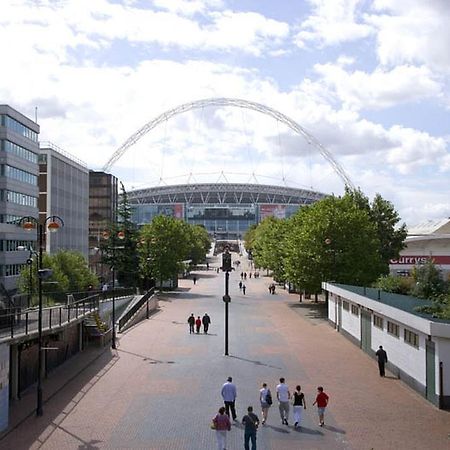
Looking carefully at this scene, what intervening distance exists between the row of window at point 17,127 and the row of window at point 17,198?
643cm

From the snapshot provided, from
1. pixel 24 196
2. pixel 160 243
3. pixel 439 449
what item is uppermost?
pixel 24 196

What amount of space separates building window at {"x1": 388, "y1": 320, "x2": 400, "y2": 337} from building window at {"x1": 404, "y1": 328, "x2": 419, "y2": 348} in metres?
1.31

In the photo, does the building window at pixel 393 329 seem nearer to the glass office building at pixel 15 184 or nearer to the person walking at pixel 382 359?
the person walking at pixel 382 359

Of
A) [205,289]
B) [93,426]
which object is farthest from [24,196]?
[93,426]

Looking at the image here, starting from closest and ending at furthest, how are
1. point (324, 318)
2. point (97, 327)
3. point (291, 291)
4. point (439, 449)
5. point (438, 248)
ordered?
point (439, 449) < point (97, 327) < point (324, 318) < point (291, 291) < point (438, 248)

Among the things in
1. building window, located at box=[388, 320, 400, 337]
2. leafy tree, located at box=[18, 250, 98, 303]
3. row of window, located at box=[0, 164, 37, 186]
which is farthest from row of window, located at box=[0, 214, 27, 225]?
building window, located at box=[388, 320, 400, 337]

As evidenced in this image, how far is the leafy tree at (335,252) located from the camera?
52250 millimetres

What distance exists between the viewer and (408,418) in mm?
21625

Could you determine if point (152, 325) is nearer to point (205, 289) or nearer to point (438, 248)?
point (205, 289)

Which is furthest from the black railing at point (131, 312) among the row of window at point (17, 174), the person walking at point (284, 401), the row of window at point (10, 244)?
the person walking at point (284, 401)

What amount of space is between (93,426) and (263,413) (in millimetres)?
5456

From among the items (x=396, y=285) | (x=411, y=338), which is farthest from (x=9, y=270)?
(x=411, y=338)

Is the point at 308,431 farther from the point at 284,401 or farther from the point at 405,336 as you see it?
the point at 405,336

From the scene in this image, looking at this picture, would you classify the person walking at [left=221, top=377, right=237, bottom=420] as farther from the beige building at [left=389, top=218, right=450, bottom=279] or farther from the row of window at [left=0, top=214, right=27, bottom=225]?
the beige building at [left=389, top=218, right=450, bottom=279]
